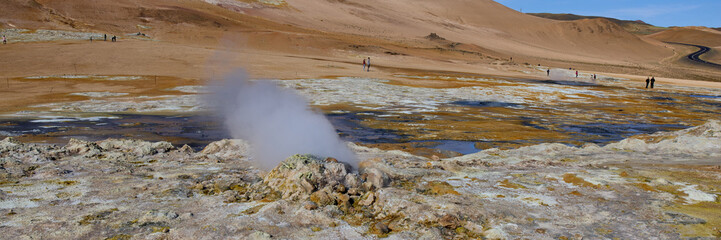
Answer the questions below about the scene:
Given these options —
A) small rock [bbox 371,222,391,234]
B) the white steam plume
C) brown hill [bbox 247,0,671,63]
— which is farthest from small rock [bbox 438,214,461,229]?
brown hill [bbox 247,0,671,63]

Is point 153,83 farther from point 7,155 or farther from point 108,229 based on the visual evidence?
point 108,229

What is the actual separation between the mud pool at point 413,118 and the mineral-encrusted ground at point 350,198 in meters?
3.84

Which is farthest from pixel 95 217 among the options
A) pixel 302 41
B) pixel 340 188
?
pixel 302 41

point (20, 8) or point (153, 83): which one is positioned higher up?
point (20, 8)

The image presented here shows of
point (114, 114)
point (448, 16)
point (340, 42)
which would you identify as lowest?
point (114, 114)

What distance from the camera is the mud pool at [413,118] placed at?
11938 mm

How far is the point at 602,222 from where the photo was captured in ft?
14.4

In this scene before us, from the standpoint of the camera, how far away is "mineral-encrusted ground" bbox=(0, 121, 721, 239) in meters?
4.25

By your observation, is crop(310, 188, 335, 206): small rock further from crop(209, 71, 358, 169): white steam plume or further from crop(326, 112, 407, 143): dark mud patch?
crop(326, 112, 407, 143): dark mud patch

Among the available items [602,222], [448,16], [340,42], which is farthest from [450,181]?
[448,16]

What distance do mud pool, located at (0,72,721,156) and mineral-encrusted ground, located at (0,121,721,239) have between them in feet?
12.6

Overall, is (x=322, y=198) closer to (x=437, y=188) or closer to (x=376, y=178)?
(x=376, y=178)

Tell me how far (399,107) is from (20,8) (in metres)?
50.9

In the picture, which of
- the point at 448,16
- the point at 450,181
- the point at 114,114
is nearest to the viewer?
the point at 450,181
